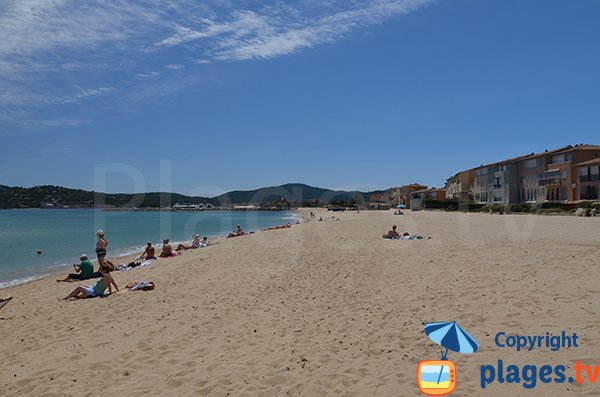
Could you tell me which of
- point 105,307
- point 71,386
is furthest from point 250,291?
point 71,386

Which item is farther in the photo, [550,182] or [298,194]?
Result: [298,194]

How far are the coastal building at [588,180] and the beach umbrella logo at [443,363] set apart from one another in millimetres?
43863

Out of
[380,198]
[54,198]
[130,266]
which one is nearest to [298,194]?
[380,198]

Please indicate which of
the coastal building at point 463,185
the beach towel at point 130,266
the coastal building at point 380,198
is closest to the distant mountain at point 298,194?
the coastal building at point 380,198

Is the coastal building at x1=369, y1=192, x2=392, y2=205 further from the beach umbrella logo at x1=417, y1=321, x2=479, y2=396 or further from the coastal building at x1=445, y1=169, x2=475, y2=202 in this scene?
the beach umbrella logo at x1=417, y1=321, x2=479, y2=396

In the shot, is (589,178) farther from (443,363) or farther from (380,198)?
(380,198)

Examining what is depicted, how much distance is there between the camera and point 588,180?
40.6 metres

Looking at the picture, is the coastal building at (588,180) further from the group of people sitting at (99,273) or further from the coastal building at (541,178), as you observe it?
the group of people sitting at (99,273)

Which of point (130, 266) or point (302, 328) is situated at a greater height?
point (302, 328)

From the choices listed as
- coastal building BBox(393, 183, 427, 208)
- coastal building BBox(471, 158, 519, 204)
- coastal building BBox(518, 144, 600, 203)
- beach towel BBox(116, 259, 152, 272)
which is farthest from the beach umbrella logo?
coastal building BBox(393, 183, 427, 208)

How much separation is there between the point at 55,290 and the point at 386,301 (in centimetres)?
899

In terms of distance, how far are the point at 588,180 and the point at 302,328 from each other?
45.4 meters

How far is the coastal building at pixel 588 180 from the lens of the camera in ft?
130

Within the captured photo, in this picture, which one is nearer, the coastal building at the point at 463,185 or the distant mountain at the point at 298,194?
the coastal building at the point at 463,185
